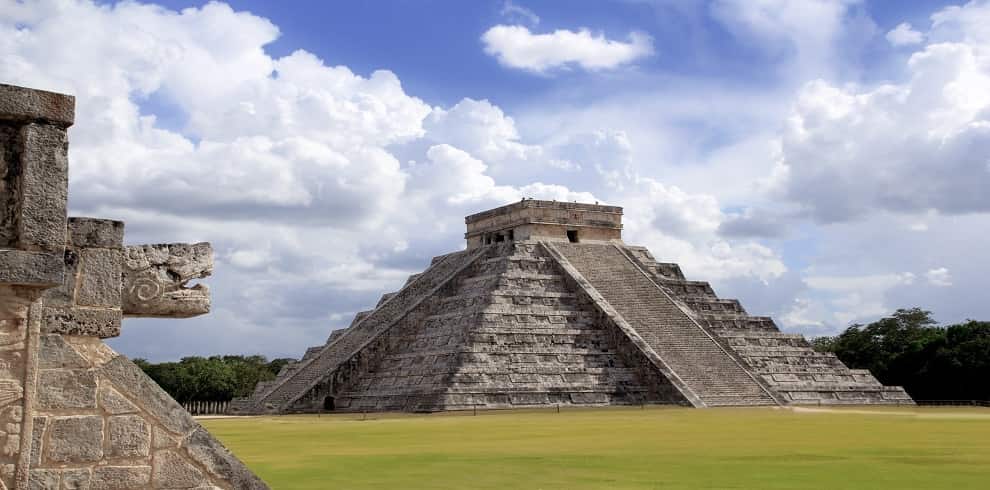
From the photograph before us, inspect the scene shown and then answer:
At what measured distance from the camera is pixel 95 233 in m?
5.48

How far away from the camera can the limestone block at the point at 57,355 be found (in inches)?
204

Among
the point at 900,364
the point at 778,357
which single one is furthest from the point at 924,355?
the point at 778,357

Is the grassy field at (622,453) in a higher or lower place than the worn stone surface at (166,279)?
lower

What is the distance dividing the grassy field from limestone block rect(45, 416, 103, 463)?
5810 millimetres

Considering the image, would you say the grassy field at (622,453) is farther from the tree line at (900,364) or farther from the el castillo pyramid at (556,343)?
the tree line at (900,364)

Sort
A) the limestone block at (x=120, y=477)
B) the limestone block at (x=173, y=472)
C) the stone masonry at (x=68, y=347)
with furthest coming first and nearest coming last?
the limestone block at (x=173, y=472) → the limestone block at (x=120, y=477) → the stone masonry at (x=68, y=347)

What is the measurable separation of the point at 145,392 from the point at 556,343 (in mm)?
28124

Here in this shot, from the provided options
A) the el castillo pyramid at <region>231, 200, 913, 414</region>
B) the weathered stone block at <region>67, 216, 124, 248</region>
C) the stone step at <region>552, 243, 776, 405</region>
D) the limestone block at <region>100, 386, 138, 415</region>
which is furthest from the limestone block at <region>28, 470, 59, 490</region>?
the stone step at <region>552, 243, 776, 405</region>

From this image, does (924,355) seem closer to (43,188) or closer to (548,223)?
(548,223)

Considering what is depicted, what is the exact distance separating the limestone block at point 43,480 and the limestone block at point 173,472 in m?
0.49

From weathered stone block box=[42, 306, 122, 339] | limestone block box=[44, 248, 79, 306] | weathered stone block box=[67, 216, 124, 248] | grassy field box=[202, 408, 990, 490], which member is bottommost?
grassy field box=[202, 408, 990, 490]

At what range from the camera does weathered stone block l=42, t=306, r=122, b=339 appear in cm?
526

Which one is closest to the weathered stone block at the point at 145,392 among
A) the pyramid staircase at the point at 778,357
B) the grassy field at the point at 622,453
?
the grassy field at the point at 622,453

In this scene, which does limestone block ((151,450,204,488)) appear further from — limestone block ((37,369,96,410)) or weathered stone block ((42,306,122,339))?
weathered stone block ((42,306,122,339))
